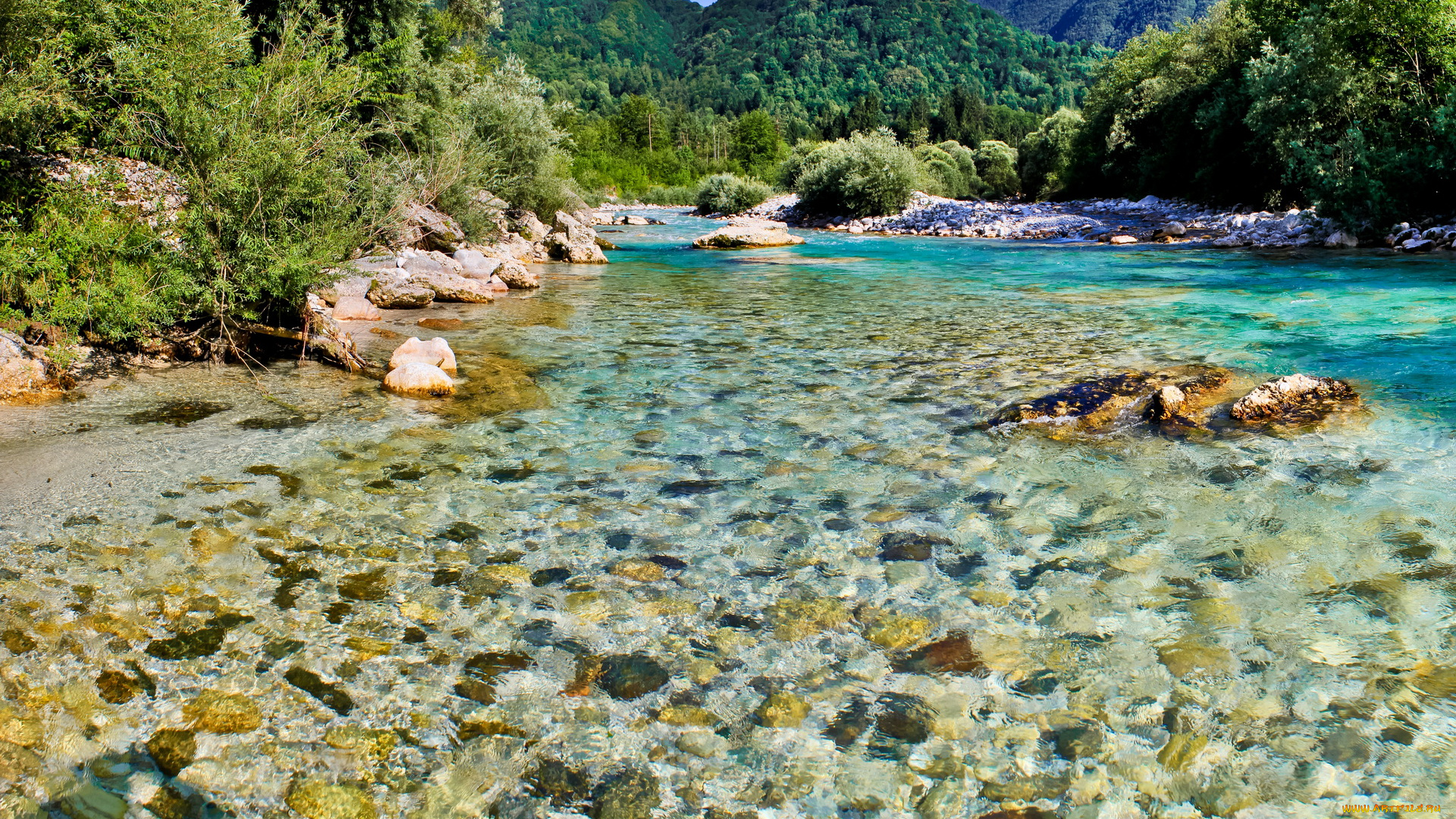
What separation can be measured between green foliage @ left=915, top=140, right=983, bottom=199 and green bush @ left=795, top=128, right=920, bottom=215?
11260mm

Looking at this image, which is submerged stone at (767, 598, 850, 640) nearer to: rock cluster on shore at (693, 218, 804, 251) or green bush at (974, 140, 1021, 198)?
rock cluster on shore at (693, 218, 804, 251)

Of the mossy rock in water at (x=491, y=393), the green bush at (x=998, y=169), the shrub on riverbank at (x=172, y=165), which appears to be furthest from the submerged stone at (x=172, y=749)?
the green bush at (x=998, y=169)

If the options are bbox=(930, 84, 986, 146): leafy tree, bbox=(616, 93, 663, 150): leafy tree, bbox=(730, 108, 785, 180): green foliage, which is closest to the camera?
bbox=(730, 108, 785, 180): green foliage

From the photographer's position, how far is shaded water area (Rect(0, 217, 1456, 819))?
99.7 inches

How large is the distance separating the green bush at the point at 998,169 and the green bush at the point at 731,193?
23.8 metres

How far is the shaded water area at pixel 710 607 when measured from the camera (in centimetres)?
253

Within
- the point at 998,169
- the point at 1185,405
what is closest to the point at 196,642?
the point at 1185,405

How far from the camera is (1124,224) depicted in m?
30.0

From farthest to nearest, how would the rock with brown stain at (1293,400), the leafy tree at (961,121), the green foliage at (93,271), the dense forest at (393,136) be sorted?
the leafy tree at (961,121)
the dense forest at (393,136)
the green foliage at (93,271)
the rock with brown stain at (1293,400)

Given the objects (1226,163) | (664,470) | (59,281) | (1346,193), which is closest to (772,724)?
(664,470)

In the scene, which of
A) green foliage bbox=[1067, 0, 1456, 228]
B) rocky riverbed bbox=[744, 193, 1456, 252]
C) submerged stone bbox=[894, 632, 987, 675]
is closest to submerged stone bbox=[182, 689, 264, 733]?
submerged stone bbox=[894, 632, 987, 675]

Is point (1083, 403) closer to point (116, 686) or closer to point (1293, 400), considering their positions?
point (1293, 400)

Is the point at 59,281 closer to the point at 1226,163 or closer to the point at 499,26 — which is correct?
the point at 499,26

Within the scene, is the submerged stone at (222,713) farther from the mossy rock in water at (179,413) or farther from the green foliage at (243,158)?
the green foliage at (243,158)
